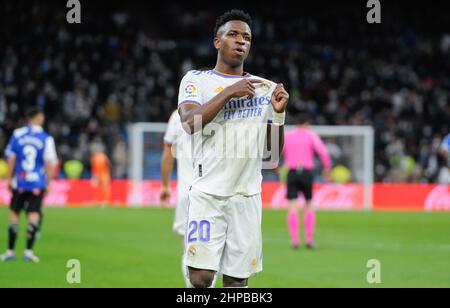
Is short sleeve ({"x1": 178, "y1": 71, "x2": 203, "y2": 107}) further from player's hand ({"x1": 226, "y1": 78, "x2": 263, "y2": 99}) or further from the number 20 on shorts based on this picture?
the number 20 on shorts

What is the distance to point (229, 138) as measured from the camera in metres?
5.77

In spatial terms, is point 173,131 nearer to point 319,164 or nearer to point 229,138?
point 229,138

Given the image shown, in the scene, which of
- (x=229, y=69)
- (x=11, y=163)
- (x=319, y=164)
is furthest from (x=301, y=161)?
(x=319, y=164)

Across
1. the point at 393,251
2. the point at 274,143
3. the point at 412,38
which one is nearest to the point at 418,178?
the point at 412,38

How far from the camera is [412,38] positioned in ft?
118

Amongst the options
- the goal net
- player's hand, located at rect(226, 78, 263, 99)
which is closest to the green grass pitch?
player's hand, located at rect(226, 78, 263, 99)

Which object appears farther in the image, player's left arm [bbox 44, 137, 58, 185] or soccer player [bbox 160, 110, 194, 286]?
player's left arm [bbox 44, 137, 58, 185]

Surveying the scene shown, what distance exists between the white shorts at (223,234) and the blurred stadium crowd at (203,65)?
21.8 m

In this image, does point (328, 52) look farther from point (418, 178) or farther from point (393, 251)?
point (393, 251)

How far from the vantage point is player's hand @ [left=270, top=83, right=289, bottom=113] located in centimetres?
561

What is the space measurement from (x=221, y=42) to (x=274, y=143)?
0.82 metres

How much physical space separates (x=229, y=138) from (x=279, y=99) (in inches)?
17.8

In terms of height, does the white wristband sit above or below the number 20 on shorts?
above

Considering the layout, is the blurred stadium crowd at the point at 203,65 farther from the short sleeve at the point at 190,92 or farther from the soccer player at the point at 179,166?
the short sleeve at the point at 190,92
